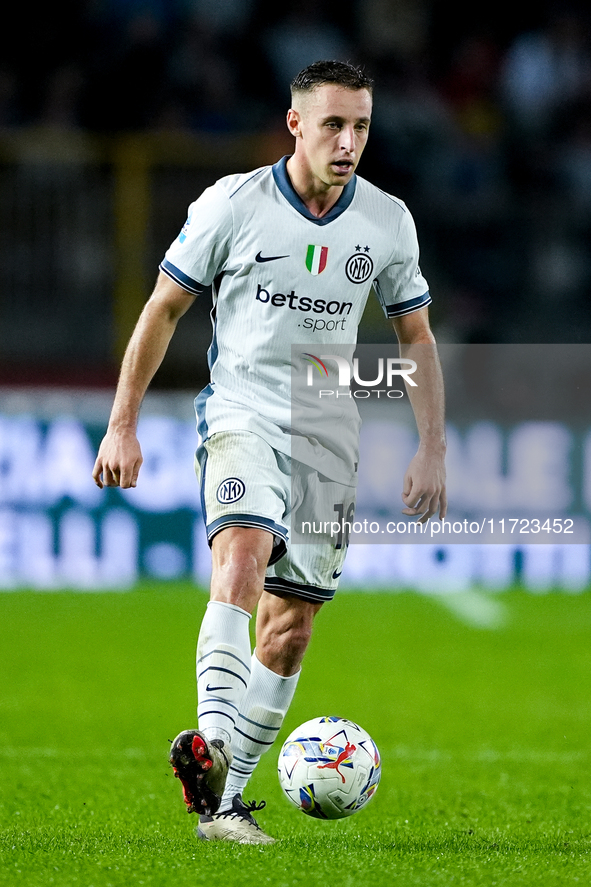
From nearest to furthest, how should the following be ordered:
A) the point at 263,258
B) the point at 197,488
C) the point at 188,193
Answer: the point at 263,258 < the point at 197,488 < the point at 188,193

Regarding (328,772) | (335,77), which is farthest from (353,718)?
(335,77)

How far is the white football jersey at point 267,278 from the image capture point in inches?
161

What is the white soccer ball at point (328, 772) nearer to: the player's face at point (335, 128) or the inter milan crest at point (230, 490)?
the inter milan crest at point (230, 490)

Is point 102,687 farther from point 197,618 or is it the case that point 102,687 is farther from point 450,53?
point 450,53

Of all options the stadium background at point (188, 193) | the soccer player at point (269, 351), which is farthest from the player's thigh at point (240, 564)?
the stadium background at point (188, 193)

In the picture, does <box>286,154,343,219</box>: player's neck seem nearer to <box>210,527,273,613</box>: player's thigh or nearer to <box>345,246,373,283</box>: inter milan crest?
<box>345,246,373,283</box>: inter milan crest

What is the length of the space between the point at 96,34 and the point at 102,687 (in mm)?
7937

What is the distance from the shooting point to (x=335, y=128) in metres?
4.05

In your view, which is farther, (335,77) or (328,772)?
(328,772)

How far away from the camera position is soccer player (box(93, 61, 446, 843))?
3.91m

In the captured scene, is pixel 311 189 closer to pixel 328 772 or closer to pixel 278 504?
pixel 278 504

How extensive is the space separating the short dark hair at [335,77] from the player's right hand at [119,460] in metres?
1.15

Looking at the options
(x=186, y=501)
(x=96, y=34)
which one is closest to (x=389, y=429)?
(x=186, y=501)

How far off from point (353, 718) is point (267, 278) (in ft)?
9.62
